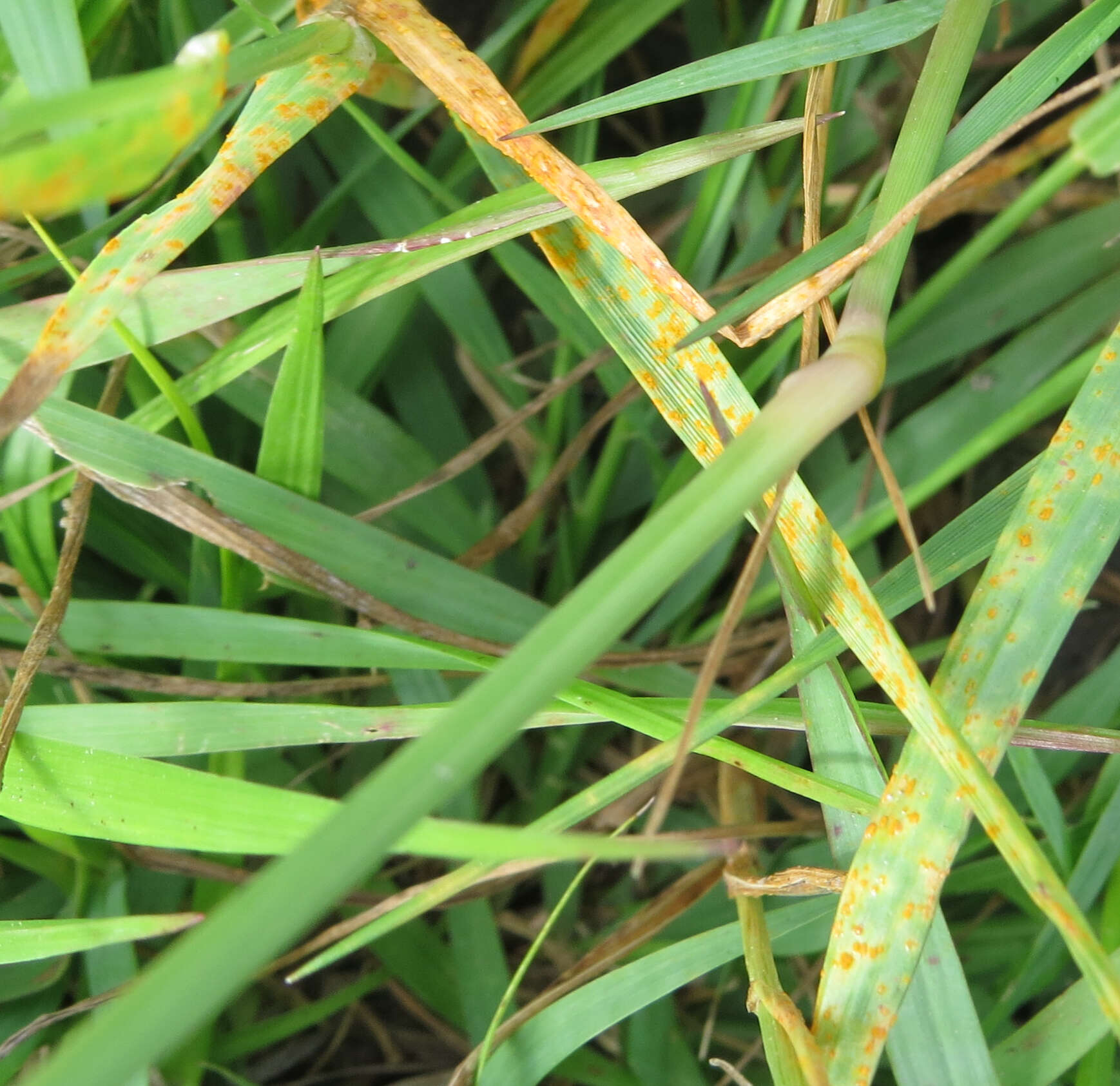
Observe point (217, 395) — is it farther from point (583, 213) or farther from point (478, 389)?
point (583, 213)

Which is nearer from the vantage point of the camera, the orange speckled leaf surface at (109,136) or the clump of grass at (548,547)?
the orange speckled leaf surface at (109,136)

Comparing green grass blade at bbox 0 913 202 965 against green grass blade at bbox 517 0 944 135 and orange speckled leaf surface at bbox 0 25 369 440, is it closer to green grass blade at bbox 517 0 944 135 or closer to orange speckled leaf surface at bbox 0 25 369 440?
orange speckled leaf surface at bbox 0 25 369 440

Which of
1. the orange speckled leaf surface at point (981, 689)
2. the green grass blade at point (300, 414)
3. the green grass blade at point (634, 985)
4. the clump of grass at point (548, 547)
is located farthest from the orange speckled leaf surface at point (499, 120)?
the green grass blade at point (634, 985)

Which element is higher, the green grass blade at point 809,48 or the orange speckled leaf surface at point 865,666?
the green grass blade at point 809,48

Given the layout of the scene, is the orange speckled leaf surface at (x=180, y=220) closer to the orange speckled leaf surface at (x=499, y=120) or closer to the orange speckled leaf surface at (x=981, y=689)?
the orange speckled leaf surface at (x=499, y=120)

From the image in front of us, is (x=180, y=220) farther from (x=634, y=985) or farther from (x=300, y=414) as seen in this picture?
(x=634, y=985)

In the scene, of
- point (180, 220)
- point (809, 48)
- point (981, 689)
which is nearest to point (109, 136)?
point (180, 220)

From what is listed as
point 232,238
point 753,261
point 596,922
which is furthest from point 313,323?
point 596,922
